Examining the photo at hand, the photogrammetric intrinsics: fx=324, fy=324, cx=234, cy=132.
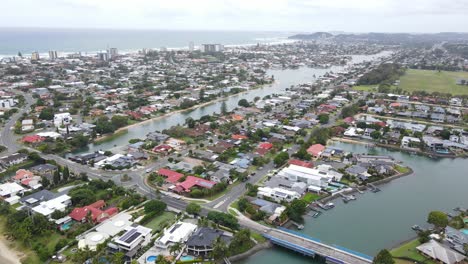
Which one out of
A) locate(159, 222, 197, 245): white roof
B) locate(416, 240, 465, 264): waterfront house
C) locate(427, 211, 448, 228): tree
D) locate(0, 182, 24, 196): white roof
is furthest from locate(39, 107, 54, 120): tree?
locate(427, 211, 448, 228): tree

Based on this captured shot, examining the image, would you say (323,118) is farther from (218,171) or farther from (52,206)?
(52,206)

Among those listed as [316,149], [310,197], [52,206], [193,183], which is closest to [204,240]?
[193,183]

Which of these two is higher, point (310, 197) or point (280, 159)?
point (280, 159)

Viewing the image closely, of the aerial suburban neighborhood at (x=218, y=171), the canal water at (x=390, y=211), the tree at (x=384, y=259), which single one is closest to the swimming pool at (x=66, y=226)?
the aerial suburban neighborhood at (x=218, y=171)

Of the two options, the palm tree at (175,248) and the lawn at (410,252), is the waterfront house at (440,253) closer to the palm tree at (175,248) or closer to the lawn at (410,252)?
the lawn at (410,252)

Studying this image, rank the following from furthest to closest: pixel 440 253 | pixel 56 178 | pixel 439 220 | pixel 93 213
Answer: pixel 56 178, pixel 93 213, pixel 439 220, pixel 440 253

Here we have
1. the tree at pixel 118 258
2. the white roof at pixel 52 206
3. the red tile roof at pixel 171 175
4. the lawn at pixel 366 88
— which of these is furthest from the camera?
the lawn at pixel 366 88
